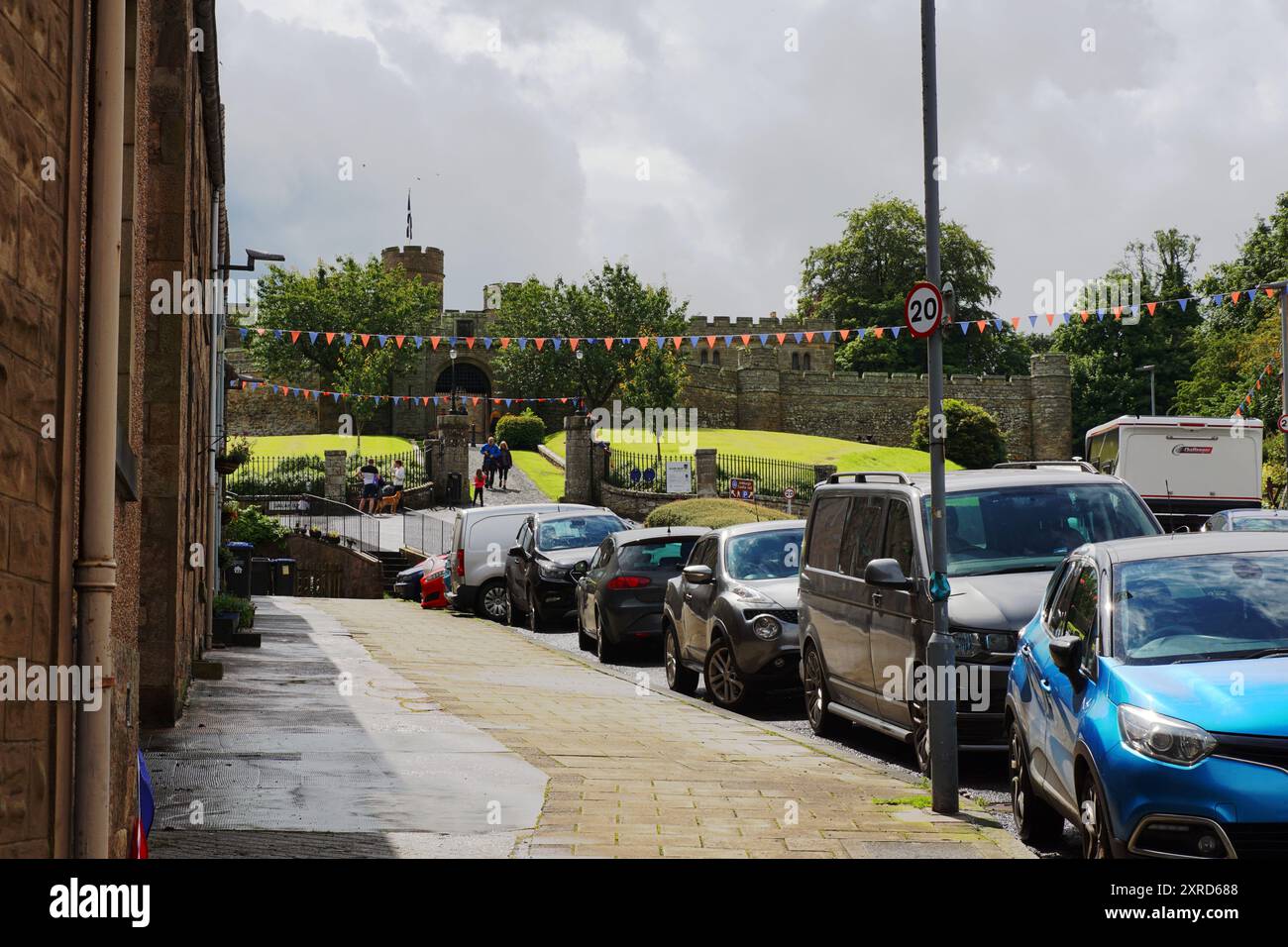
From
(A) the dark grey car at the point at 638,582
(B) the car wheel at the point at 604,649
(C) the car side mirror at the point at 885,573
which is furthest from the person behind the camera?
(B) the car wheel at the point at 604,649

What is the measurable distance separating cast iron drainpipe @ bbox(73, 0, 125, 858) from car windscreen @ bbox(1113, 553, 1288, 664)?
13.0ft

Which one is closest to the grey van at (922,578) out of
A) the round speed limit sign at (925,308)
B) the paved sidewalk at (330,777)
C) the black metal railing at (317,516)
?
the round speed limit sign at (925,308)

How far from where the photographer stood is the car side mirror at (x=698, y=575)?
1352 centimetres

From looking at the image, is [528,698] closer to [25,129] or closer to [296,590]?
[25,129]

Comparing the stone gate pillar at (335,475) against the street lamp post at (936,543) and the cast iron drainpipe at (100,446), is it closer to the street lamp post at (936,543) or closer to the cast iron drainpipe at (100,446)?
the street lamp post at (936,543)

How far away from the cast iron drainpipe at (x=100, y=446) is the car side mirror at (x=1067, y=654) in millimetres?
3724

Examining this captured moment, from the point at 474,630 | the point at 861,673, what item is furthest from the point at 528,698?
the point at 474,630

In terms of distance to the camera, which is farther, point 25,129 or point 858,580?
point 858,580

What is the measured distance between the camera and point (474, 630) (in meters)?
22.8

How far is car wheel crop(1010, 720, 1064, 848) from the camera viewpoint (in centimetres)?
717

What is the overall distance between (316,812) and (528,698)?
6.25 metres

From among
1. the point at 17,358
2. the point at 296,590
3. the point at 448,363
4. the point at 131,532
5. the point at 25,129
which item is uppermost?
the point at 448,363

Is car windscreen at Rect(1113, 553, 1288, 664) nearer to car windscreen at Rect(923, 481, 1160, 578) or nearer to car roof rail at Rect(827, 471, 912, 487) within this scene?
car windscreen at Rect(923, 481, 1160, 578)

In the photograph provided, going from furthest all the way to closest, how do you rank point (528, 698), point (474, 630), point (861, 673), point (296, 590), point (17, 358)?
1. point (296, 590)
2. point (474, 630)
3. point (528, 698)
4. point (861, 673)
5. point (17, 358)
